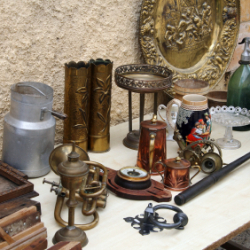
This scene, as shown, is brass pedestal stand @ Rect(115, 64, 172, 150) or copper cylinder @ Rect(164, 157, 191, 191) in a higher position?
brass pedestal stand @ Rect(115, 64, 172, 150)

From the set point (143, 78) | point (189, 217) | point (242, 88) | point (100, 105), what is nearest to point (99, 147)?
point (100, 105)

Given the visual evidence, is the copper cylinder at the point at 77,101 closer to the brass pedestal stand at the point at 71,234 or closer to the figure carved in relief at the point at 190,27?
the brass pedestal stand at the point at 71,234

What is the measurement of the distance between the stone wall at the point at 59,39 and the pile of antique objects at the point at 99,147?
89mm

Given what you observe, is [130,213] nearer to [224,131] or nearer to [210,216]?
[210,216]

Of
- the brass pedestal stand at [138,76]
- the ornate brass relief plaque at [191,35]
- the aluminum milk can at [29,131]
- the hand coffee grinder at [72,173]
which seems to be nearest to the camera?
the hand coffee grinder at [72,173]

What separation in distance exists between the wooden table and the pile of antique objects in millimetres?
24

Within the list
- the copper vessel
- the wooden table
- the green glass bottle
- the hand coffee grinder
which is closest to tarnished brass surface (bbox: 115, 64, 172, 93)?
the copper vessel

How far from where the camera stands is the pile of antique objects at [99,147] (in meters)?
0.84

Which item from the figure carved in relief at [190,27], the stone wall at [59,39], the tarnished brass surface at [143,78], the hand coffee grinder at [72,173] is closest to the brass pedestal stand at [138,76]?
the tarnished brass surface at [143,78]

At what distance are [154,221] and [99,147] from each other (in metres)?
0.45

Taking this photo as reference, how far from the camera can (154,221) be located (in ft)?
2.98

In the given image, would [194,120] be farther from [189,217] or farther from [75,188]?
[75,188]

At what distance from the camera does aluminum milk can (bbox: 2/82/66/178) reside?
1.05 metres

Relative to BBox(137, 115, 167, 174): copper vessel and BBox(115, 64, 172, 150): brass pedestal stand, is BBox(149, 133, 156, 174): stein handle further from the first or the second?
BBox(115, 64, 172, 150): brass pedestal stand
